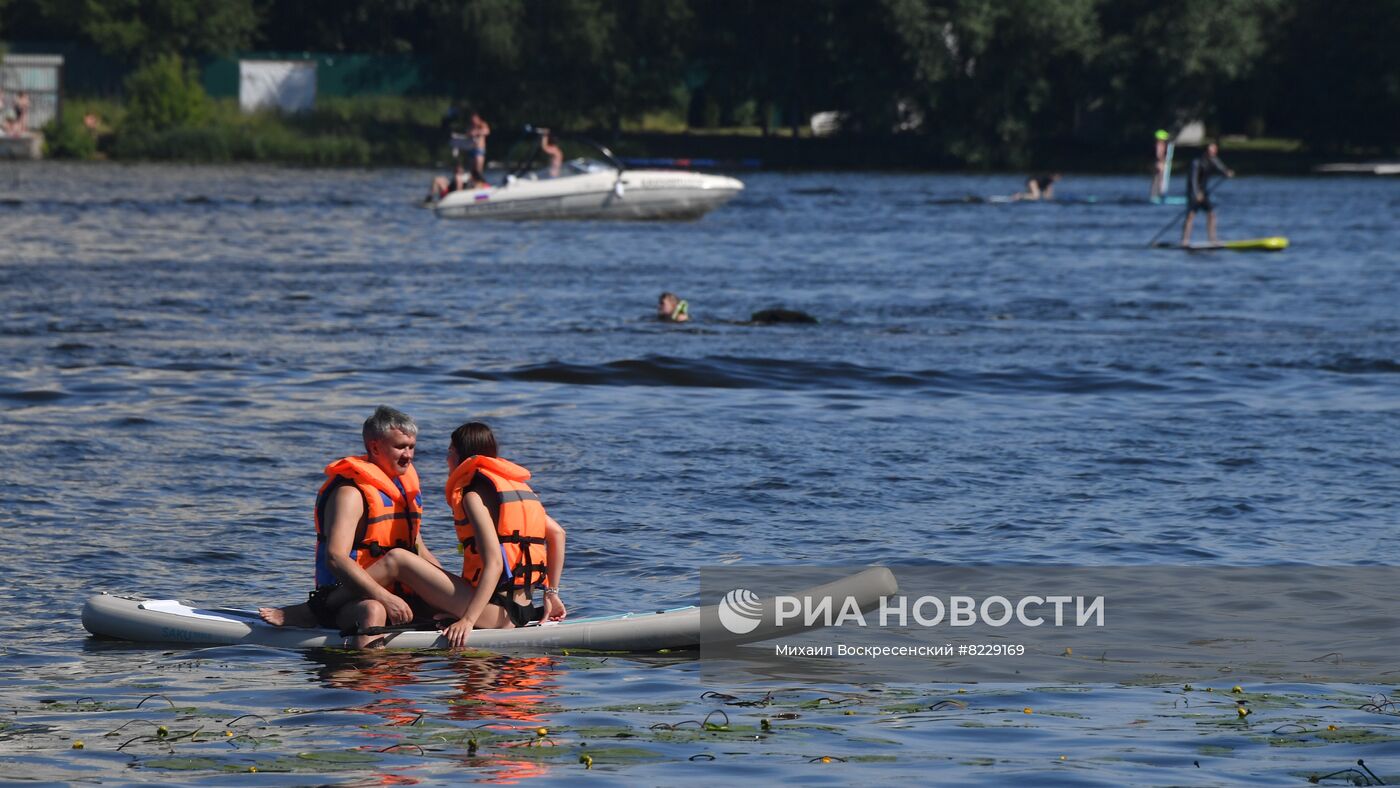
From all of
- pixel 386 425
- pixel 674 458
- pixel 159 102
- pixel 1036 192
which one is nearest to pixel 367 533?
pixel 386 425

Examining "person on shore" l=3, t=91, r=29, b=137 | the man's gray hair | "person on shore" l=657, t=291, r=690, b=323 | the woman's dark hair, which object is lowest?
"person on shore" l=657, t=291, r=690, b=323

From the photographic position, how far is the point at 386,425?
852 centimetres

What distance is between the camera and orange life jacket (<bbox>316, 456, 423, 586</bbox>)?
858 cm

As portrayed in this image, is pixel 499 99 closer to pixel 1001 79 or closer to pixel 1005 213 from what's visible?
pixel 1001 79

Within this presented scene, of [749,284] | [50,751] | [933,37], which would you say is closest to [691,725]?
[50,751]

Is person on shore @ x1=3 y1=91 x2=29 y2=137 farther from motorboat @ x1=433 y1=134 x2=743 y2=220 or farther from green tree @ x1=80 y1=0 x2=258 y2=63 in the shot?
motorboat @ x1=433 y1=134 x2=743 y2=220

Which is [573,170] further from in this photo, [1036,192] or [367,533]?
[367,533]

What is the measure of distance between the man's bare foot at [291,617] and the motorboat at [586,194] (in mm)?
30306

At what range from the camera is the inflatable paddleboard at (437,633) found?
8742mm

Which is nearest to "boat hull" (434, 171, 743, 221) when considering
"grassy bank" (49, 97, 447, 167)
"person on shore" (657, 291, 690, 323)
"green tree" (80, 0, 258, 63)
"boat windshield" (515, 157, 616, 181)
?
"boat windshield" (515, 157, 616, 181)

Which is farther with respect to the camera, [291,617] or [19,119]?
[19,119]

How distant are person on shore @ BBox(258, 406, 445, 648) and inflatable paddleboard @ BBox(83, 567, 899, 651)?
0.35 ft

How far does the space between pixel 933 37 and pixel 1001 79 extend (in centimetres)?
314

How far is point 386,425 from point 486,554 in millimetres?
721
